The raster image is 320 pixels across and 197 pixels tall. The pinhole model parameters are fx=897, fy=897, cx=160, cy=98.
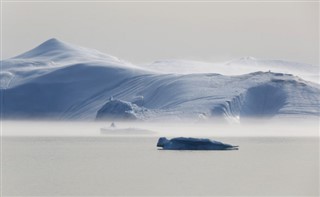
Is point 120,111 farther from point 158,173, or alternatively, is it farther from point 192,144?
point 158,173

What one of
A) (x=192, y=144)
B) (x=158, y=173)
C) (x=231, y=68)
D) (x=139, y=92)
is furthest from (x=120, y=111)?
(x=158, y=173)

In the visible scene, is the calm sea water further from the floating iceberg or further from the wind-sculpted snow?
the wind-sculpted snow

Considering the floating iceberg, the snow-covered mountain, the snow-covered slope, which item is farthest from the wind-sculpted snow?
the snow-covered slope

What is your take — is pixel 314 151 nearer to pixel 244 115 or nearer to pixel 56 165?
pixel 56 165

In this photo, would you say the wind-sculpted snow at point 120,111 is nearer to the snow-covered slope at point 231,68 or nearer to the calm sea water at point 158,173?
the calm sea water at point 158,173

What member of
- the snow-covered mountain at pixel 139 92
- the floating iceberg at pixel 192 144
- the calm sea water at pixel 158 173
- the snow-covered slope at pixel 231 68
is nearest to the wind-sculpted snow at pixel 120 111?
the snow-covered mountain at pixel 139 92

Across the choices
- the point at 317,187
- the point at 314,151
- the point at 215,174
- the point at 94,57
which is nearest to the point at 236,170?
the point at 215,174
